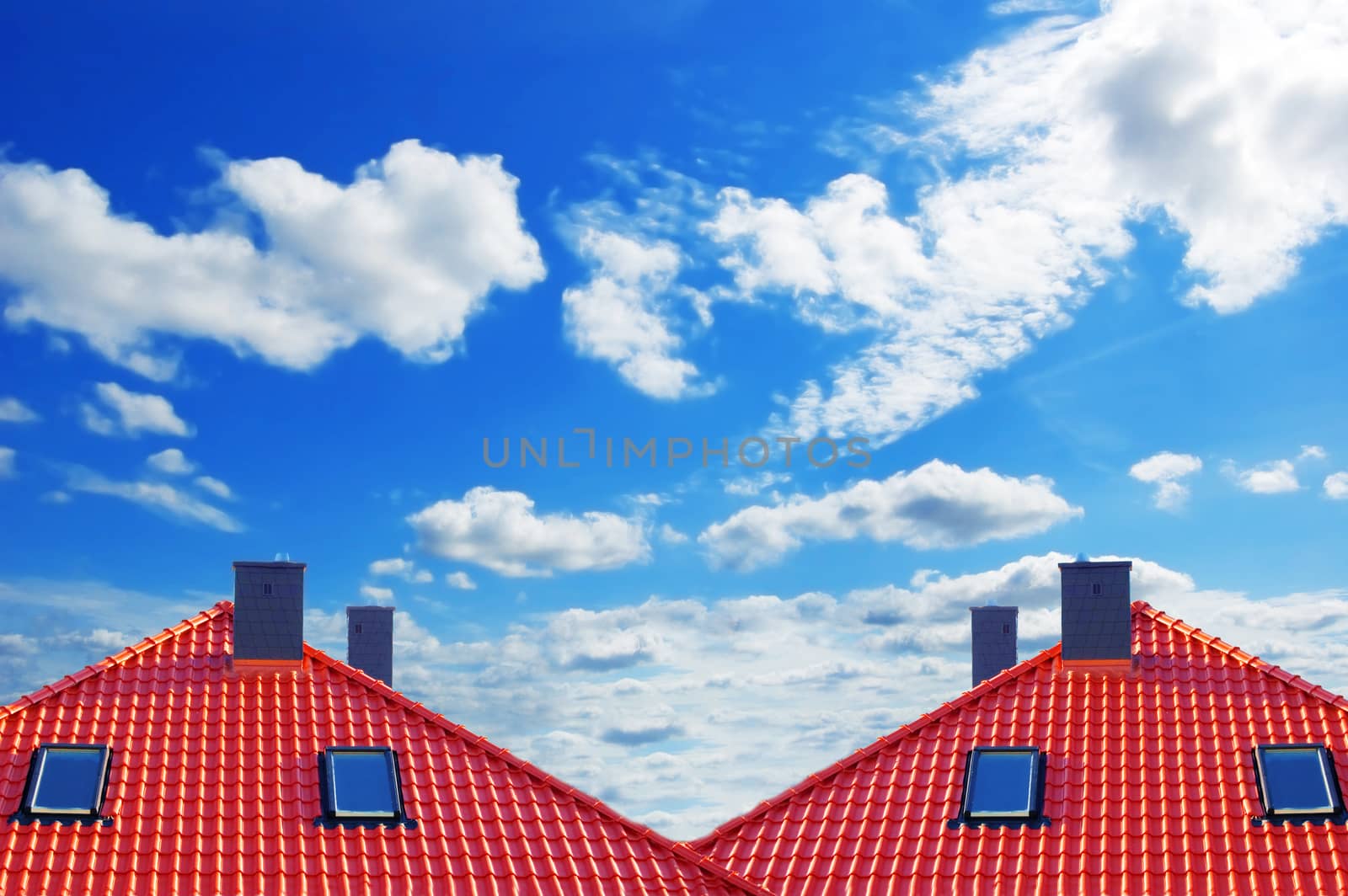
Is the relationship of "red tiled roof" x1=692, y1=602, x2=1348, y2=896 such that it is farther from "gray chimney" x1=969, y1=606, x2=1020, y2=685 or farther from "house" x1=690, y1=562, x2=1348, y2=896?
"gray chimney" x1=969, y1=606, x2=1020, y2=685

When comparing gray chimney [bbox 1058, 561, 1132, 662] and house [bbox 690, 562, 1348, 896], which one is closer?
house [bbox 690, 562, 1348, 896]

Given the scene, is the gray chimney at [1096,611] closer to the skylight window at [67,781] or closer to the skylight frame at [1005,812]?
the skylight frame at [1005,812]

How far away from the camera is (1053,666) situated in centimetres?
1998

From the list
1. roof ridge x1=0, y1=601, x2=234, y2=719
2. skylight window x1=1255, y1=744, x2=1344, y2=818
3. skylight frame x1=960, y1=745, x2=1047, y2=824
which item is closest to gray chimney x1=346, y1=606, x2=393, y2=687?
roof ridge x1=0, y1=601, x2=234, y2=719

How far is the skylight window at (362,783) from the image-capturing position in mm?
16109

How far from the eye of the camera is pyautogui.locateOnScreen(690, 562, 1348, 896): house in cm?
1627

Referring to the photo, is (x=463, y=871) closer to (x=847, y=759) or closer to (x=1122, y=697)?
(x=847, y=759)

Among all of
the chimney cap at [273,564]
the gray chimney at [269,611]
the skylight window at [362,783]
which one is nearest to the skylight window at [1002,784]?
the skylight window at [362,783]

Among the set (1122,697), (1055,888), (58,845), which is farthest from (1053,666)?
→ (58,845)

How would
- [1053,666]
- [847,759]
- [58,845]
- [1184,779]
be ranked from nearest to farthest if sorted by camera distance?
[58,845]
[1184,779]
[847,759]
[1053,666]

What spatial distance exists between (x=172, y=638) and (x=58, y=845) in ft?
14.8

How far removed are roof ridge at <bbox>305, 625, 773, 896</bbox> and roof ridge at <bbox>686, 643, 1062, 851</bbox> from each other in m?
0.57

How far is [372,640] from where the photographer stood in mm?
23188

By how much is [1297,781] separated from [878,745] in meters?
5.43
